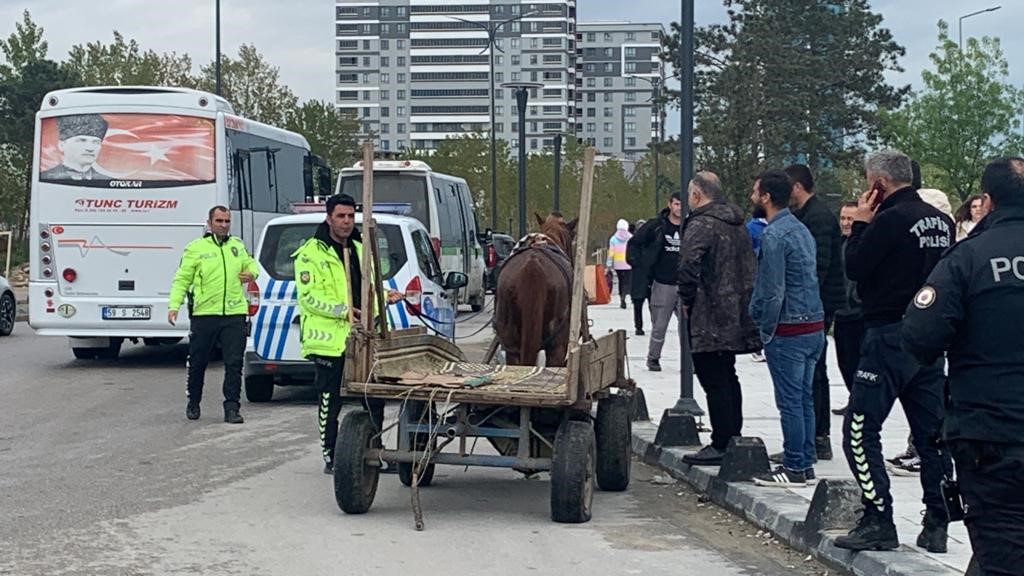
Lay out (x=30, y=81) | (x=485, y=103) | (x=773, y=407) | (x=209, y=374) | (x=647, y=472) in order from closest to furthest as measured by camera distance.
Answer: (x=647, y=472) → (x=773, y=407) → (x=209, y=374) → (x=30, y=81) → (x=485, y=103)

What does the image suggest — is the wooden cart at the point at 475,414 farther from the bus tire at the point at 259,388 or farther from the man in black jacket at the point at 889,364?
the bus tire at the point at 259,388

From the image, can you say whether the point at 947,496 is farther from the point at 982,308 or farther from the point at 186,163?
the point at 186,163

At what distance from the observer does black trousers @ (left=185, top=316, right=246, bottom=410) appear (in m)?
13.6

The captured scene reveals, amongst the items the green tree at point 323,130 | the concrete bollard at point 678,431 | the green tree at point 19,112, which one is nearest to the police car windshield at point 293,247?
the concrete bollard at point 678,431

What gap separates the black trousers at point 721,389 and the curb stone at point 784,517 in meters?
0.32

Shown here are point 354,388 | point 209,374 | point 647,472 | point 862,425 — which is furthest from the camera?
point 209,374

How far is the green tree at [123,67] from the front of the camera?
5159cm

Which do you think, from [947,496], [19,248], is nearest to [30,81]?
[19,248]

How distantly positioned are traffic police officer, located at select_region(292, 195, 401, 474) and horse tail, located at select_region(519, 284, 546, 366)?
1.13 meters

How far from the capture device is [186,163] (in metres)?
19.0

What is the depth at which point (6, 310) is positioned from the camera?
24.9 meters

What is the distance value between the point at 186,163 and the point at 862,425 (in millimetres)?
13057

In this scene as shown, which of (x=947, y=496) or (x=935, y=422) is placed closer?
(x=947, y=496)

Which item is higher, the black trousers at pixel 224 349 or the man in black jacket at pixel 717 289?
the man in black jacket at pixel 717 289
